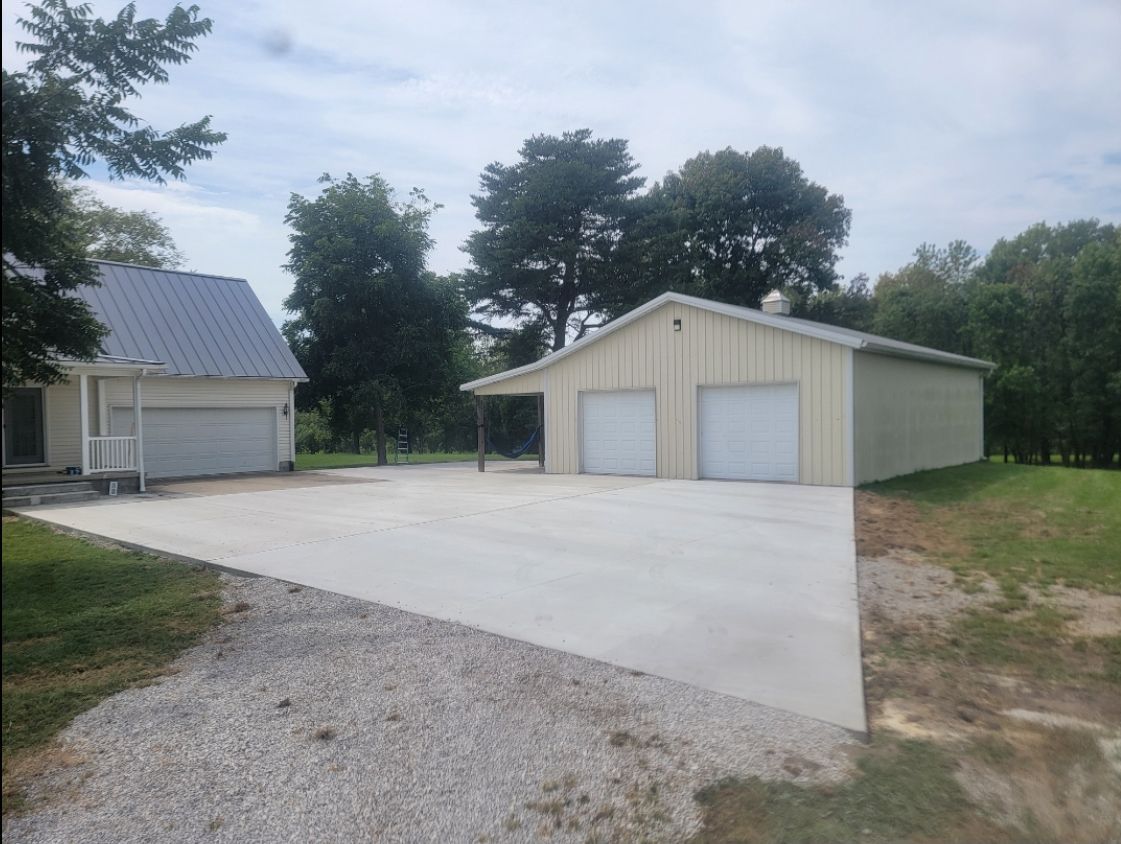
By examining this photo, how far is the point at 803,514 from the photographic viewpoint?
10242 millimetres

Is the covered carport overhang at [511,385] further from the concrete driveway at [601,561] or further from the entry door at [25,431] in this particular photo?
the entry door at [25,431]

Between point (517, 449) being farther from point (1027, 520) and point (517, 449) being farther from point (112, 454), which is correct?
point (1027, 520)

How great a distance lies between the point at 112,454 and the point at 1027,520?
15210 mm

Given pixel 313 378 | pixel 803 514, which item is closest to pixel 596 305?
pixel 313 378

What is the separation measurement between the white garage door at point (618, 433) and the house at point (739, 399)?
0.08 feet

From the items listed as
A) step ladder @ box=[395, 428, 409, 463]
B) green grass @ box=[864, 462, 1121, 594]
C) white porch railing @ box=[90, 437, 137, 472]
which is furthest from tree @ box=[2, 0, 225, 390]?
step ladder @ box=[395, 428, 409, 463]

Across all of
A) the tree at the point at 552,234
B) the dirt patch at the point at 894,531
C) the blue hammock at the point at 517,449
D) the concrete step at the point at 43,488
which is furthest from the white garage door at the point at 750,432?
the tree at the point at 552,234

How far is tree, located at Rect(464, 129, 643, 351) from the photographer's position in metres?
31.3

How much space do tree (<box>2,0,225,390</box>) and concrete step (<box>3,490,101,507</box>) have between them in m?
7.90

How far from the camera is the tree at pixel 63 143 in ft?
16.6

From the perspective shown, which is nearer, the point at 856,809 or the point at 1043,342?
the point at 856,809

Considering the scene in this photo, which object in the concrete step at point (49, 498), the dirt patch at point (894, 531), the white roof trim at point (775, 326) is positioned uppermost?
the white roof trim at point (775, 326)

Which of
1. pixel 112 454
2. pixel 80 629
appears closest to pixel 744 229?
pixel 112 454

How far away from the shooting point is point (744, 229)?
33.4 meters
